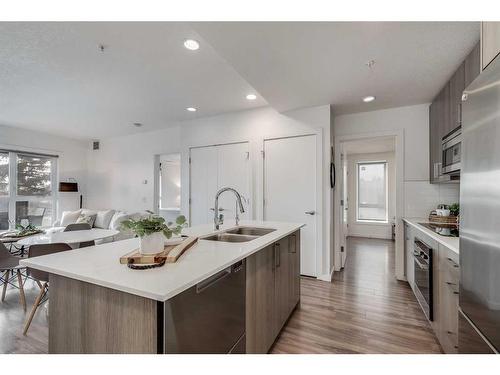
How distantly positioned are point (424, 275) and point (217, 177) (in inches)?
118

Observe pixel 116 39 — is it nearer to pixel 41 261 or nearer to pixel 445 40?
pixel 41 261

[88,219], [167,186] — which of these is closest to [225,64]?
[167,186]

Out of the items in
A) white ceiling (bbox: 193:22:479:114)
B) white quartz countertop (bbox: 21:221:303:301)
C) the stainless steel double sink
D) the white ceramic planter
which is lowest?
the stainless steel double sink

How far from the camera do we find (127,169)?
5527mm

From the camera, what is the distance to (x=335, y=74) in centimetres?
230

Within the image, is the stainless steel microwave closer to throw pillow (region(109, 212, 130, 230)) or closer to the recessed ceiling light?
the recessed ceiling light

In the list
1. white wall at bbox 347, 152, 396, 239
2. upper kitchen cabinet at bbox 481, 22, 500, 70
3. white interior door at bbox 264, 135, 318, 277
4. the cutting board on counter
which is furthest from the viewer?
white wall at bbox 347, 152, 396, 239

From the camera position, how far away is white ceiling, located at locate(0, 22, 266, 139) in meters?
1.97

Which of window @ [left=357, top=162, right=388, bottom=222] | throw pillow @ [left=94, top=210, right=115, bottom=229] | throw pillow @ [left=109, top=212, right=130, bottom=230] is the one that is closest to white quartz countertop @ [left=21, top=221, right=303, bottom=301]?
throw pillow @ [left=109, top=212, right=130, bottom=230]

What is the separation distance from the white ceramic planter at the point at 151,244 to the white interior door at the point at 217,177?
94.7 inches

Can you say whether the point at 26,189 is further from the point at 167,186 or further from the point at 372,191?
the point at 372,191

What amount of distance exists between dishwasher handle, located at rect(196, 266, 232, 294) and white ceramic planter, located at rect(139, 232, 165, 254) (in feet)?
1.06

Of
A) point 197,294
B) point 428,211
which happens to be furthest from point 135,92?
point 428,211
